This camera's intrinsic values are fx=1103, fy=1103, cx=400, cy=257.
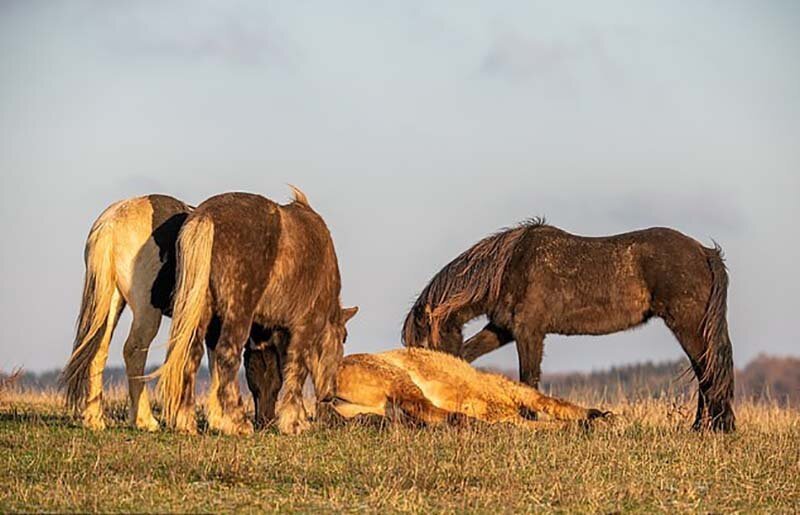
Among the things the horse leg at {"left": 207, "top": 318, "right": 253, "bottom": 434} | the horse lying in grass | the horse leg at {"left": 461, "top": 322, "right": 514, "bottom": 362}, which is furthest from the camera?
the horse leg at {"left": 461, "top": 322, "right": 514, "bottom": 362}

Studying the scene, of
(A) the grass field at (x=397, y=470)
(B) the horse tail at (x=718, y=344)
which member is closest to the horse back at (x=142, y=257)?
(A) the grass field at (x=397, y=470)

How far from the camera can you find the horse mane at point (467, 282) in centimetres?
1214

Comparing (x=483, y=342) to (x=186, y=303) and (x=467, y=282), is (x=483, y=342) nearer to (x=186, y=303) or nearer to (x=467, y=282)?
(x=467, y=282)

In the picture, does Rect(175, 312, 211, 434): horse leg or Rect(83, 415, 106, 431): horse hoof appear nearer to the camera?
Rect(175, 312, 211, 434): horse leg

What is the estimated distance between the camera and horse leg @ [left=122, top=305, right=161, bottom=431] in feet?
31.8

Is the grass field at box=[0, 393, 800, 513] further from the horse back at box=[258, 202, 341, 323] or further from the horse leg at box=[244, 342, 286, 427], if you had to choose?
the horse back at box=[258, 202, 341, 323]

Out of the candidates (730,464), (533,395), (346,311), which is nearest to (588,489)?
(730,464)

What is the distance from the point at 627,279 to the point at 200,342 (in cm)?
506

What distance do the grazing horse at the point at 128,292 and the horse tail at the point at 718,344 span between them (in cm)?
562

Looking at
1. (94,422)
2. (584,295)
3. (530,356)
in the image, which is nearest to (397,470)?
(94,422)

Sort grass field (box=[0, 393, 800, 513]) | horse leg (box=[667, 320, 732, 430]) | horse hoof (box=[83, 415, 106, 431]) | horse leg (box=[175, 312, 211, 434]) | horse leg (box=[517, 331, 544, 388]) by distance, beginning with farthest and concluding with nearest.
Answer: horse leg (box=[517, 331, 544, 388]) < horse leg (box=[667, 320, 732, 430]) < horse hoof (box=[83, 415, 106, 431]) < horse leg (box=[175, 312, 211, 434]) < grass field (box=[0, 393, 800, 513])

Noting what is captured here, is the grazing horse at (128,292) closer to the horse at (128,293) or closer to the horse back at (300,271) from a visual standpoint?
the horse at (128,293)

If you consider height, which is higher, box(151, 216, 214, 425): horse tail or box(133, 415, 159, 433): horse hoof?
box(151, 216, 214, 425): horse tail

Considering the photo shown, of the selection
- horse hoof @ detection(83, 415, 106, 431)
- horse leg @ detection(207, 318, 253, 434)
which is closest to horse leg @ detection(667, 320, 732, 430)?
horse leg @ detection(207, 318, 253, 434)
